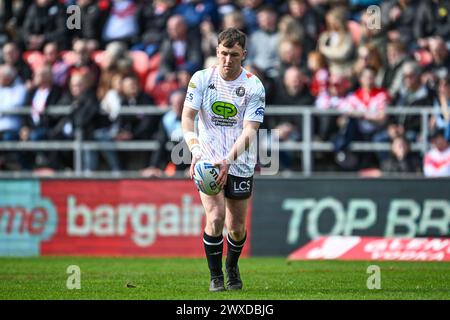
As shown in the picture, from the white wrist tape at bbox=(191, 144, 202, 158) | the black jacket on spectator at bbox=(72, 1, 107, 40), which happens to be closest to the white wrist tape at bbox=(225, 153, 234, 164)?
the white wrist tape at bbox=(191, 144, 202, 158)

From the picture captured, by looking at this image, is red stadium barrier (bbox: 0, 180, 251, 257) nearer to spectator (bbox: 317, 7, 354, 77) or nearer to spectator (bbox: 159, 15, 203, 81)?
spectator (bbox: 159, 15, 203, 81)

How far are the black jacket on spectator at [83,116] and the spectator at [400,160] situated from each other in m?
5.44

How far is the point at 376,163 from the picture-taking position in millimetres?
19578

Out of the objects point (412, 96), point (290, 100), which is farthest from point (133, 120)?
point (412, 96)

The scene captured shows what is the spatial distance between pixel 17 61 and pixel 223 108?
10.5m

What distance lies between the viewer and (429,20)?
67.1ft

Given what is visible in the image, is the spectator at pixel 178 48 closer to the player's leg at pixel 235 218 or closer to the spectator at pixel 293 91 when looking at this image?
the spectator at pixel 293 91

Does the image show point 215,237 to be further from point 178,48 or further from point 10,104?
point 10,104

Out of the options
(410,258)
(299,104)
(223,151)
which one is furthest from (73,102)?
(223,151)

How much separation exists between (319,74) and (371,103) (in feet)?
4.06

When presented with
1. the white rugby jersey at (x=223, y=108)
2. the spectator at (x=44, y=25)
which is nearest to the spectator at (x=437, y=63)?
the spectator at (x=44, y=25)

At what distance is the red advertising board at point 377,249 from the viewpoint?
17266mm

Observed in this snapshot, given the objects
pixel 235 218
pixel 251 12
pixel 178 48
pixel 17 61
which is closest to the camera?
pixel 235 218
